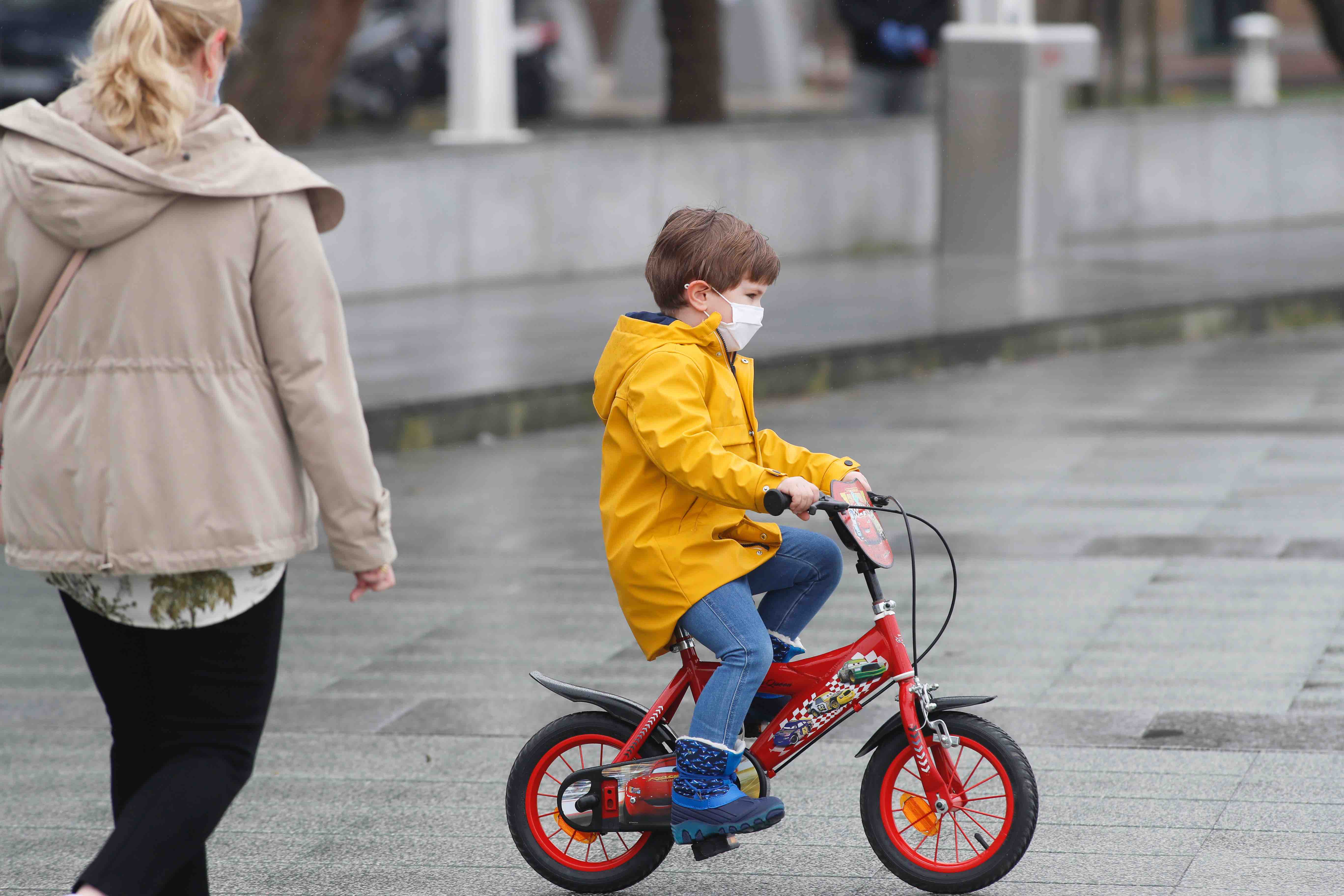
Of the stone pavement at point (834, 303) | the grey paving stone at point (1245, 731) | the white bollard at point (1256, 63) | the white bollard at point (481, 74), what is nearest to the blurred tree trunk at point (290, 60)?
the white bollard at point (481, 74)

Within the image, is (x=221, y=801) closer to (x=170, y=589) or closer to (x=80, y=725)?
(x=170, y=589)

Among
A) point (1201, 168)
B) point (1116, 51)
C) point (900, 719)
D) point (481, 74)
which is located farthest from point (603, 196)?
point (900, 719)

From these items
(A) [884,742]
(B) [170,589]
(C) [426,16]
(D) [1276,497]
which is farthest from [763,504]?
(C) [426,16]

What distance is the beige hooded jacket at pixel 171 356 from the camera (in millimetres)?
3117

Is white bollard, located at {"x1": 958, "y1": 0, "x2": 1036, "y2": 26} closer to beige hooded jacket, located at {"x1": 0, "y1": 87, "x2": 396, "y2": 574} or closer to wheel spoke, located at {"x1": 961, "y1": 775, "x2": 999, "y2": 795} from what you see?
wheel spoke, located at {"x1": 961, "y1": 775, "x2": 999, "y2": 795}

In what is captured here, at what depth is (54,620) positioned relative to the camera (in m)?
6.61

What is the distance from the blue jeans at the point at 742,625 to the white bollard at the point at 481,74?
1127cm

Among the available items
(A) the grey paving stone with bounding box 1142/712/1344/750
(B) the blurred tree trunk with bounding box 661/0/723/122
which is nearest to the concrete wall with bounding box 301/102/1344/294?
(B) the blurred tree trunk with bounding box 661/0/723/122

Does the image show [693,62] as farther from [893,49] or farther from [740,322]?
[740,322]

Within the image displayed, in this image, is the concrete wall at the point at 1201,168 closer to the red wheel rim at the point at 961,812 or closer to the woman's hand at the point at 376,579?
the red wheel rim at the point at 961,812

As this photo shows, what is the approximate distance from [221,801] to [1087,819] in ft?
6.49

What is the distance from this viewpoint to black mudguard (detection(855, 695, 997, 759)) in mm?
3693

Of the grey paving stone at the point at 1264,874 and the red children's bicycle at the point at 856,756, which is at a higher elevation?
the red children's bicycle at the point at 856,756

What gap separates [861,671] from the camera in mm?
3748
